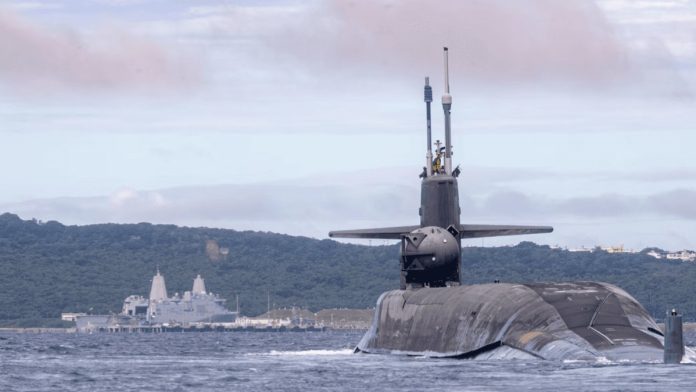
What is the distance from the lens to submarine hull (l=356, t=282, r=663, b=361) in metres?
59.3

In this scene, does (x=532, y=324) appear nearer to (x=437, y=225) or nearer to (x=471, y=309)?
(x=471, y=309)

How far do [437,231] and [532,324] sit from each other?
37.9 feet

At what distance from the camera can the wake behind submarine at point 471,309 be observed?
60.2 meters

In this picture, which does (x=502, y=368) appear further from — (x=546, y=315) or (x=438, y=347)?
(x=438, y=347)

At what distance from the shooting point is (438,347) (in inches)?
2677

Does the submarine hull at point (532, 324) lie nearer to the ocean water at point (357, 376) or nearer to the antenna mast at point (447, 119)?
the ocean water at point (357, 376)

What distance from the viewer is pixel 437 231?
72.9 m

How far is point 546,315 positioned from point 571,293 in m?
2.66

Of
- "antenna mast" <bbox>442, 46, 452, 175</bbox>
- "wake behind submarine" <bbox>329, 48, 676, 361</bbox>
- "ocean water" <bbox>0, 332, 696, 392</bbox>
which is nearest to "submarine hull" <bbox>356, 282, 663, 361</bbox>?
"wake behind submarine" <bbox>329, 48, 676, 361</bbox>

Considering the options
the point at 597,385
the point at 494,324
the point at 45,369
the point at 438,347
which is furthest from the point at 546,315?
the point at 45,369

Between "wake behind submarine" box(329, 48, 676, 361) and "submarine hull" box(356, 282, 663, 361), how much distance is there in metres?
0.04

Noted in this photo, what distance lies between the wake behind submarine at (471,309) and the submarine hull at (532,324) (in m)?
0.04

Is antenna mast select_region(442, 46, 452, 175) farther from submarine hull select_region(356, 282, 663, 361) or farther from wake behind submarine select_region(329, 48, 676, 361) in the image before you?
submarine hull select_region(356, 282, 663, 361)

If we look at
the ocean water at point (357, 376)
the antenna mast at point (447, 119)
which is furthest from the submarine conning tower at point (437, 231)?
the ocean water at point (357, 376)
